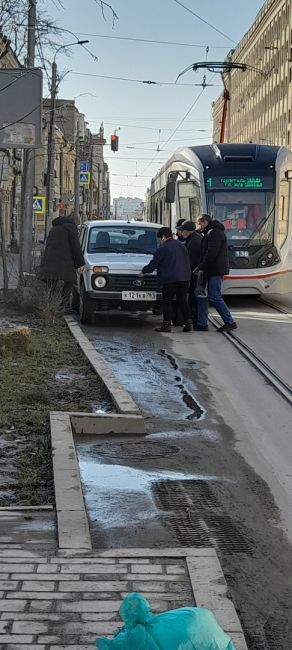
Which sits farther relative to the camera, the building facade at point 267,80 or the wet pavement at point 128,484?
the building facade at point 267,80

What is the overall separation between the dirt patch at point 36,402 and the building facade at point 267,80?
66.0m

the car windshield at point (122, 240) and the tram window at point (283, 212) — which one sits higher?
the tram window at point (283, 212)

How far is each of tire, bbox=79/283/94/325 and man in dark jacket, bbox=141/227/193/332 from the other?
45.6 inches

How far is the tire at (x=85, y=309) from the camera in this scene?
14664 millimetres

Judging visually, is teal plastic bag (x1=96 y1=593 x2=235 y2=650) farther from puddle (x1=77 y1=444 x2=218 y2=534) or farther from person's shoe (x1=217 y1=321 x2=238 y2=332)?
person's shoe (x1=217 y1=321 x2=238 y2=332)

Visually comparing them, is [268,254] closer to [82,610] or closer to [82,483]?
[82,483]

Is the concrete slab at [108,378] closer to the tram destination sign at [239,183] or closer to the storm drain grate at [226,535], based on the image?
the storm drain grate at [226,535]

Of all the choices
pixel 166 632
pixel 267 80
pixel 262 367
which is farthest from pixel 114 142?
pixel 267 80

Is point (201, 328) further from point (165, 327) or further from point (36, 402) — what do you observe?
point (36, 402)

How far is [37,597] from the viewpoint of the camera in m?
3.84

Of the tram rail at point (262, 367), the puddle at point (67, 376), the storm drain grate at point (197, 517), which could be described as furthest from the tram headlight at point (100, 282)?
the storm drain grate at point (197, 517)

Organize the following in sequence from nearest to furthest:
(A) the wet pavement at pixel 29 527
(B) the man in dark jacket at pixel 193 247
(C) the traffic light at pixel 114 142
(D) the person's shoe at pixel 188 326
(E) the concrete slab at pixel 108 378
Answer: (A) the wet pavement at pixel 29 527, (E) the concrete slab at pixel 108 378, (D) the person's shoe at pixel 188 326, (B) the man in dark jacket at pixel 193 247, (C) the traffic light at pixel 114 142

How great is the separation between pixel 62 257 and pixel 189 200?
5493 mm

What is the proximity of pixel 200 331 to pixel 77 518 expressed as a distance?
966 centimetres
